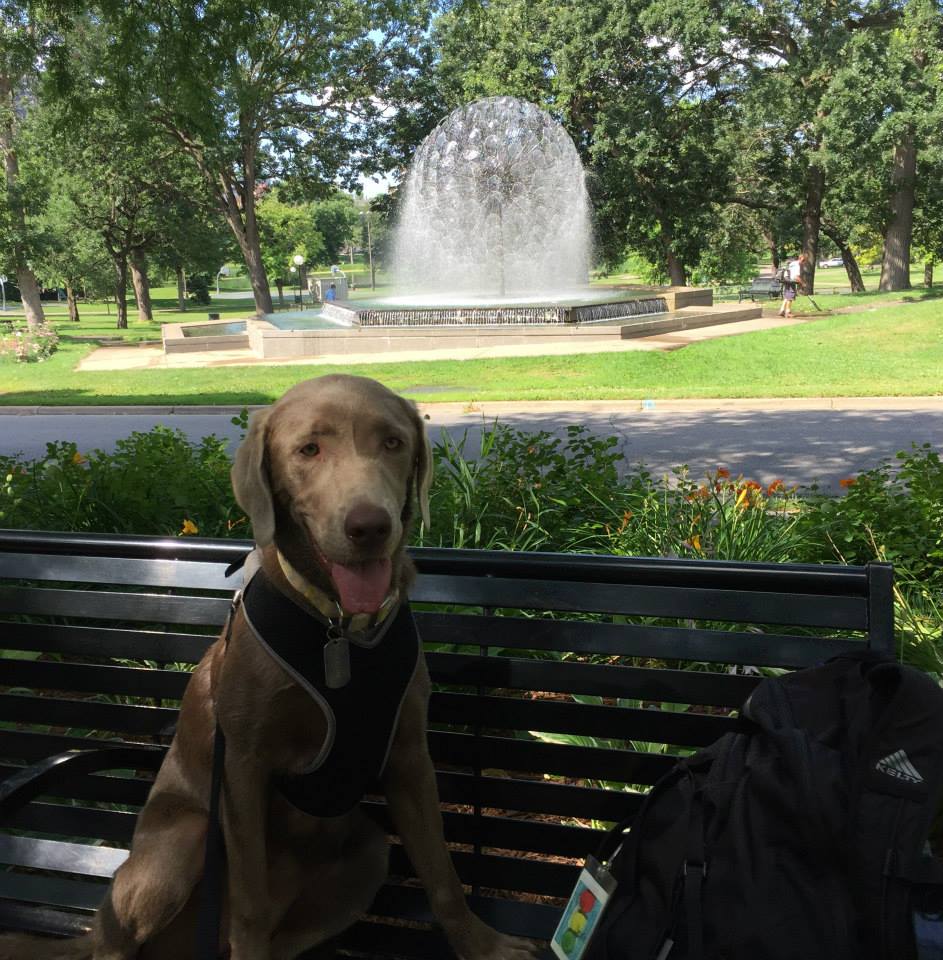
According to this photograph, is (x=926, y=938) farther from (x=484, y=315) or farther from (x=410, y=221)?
(x=410, y=221)

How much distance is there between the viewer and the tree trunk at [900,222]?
1309 inches

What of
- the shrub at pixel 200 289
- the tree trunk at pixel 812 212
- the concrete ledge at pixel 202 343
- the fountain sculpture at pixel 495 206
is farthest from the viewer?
the shrub at pixel 200 289

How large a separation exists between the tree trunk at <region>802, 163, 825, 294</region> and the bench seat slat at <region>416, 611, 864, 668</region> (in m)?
35.9

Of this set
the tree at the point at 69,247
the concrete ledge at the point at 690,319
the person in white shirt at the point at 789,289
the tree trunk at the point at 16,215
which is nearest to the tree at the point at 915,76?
the person in white shirt at the point at 789,289

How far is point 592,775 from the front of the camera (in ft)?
7.71

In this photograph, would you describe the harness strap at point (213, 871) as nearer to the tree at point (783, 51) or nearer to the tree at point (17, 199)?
the tree at point (17, 199)

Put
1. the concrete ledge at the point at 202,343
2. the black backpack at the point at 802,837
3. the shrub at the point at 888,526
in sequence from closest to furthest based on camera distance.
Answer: the black backpack at the point at 802,837 < the shrub at the point at 888,526 < the concrete ledge at the point at 202,343

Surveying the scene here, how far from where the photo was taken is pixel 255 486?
1908 millimetres

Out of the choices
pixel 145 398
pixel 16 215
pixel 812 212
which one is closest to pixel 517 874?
pixel 145 398

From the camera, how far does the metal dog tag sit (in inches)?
75.4

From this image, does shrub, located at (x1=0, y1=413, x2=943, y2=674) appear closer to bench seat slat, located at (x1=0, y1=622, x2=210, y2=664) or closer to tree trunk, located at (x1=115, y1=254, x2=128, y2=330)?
bench seat slat, located at (x1=0, y1=622, x2=210, y2=664)

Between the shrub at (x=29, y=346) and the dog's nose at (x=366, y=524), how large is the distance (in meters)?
27.4

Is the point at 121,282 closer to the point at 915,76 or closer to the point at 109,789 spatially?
the point at 915,76

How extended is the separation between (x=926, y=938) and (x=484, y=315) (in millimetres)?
21836
